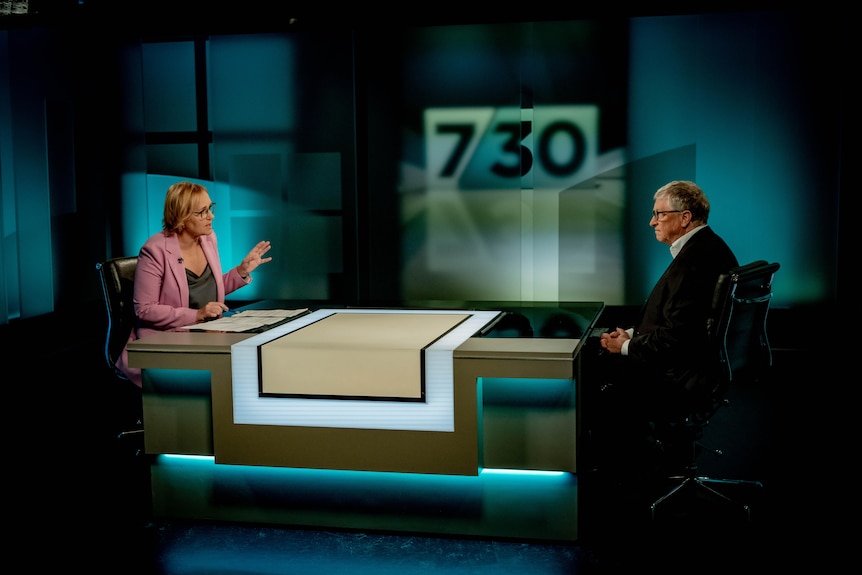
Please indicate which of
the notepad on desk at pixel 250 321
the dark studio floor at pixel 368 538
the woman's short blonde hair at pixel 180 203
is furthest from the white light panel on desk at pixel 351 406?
the woman's short blonde hair at pixel 180 203

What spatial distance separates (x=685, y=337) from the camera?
301 cm

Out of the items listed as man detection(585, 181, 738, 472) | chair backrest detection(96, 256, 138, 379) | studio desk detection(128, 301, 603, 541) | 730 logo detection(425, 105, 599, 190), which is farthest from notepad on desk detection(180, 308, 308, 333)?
730 logo detection(425, 105, 599, 190)

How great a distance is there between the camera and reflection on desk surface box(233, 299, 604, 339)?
10.1 ft

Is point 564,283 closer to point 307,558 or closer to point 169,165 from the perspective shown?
point 169,165

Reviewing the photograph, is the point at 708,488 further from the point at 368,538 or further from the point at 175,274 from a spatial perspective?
the point at 175,274

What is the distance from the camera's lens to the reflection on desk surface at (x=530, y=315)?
3.09 m

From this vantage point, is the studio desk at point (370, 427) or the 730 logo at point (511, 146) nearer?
the studio desk at point (370, 427)

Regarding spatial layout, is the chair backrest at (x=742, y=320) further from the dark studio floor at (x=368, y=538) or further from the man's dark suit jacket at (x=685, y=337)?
the dark studio floor at (x=368, y=538)

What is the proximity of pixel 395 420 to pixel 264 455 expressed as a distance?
1.63 ft

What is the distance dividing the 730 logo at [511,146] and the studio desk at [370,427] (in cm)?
404

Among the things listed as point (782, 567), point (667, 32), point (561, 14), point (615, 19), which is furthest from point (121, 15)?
point (782, 567)

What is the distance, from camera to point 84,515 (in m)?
3.39

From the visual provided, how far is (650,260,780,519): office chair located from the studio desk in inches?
19.3

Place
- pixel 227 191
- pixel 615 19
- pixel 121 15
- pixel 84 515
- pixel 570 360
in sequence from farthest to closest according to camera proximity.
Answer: pixel 227 191 < pixel 615 19 < pixel 121 15 < pixel 84 515 < pixel 570 360
